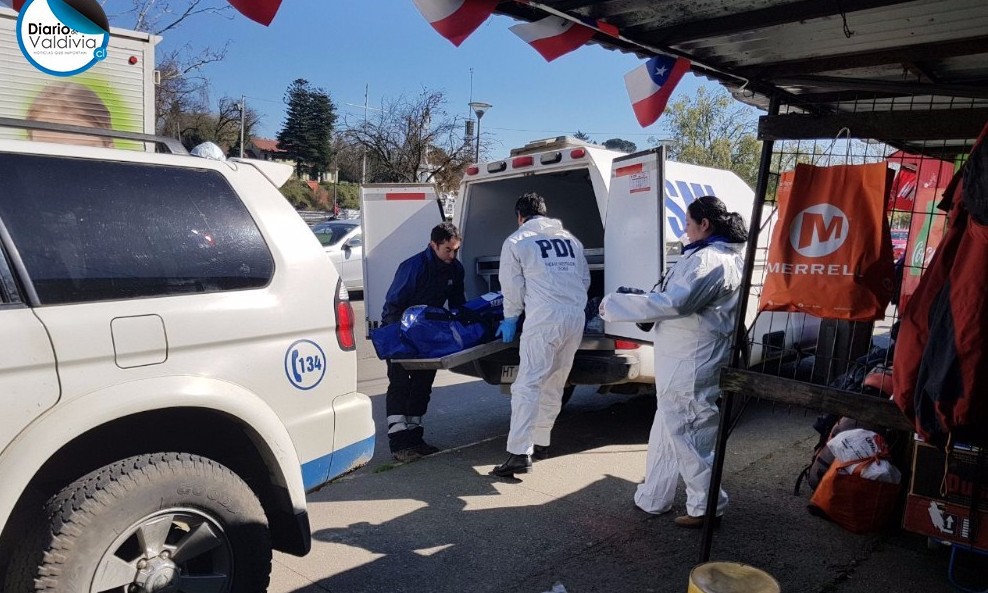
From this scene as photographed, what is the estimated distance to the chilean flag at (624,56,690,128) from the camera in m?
3.33

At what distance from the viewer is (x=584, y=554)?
11.8ft

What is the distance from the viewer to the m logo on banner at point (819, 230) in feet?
9.71

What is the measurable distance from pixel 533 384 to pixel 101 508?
116 inches

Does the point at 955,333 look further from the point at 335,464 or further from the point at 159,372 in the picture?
the point at 159,372

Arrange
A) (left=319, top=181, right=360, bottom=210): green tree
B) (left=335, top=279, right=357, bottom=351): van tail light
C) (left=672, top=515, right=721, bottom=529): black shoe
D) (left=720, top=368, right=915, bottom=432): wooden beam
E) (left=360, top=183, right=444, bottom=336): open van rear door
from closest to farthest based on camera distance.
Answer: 1. (left=720, top=368, right=915, bottom=432): wooden beam
2. (left=335, top=279, right=357, bottom=351): van tail light
3. (left=672, top=515, right=721, bottom=529): black shoe
4. (left=360, top=183, right=444, bottom=336): open van rear door
5. (left=319, top=181, right=360, bottom=210): green tree

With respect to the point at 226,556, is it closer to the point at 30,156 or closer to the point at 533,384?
the point at 30,156

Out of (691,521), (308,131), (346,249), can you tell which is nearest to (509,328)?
(691,521)

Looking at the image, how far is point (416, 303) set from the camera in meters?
5.34

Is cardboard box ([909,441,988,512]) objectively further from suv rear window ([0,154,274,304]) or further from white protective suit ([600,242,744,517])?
suv rear window ([0,154,274,304])

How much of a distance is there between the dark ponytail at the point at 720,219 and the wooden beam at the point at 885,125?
901mm

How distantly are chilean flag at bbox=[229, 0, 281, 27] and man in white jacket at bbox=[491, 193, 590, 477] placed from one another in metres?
2.76

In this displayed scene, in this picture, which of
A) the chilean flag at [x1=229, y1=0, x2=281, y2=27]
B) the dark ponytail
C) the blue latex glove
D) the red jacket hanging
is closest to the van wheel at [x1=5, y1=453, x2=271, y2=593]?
the chilean flag at [x1=229, y1=0, x2=281, y2=27]

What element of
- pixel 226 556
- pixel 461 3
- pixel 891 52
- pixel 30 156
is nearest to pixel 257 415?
pixel 226 556

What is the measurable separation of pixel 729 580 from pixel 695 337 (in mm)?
1746
